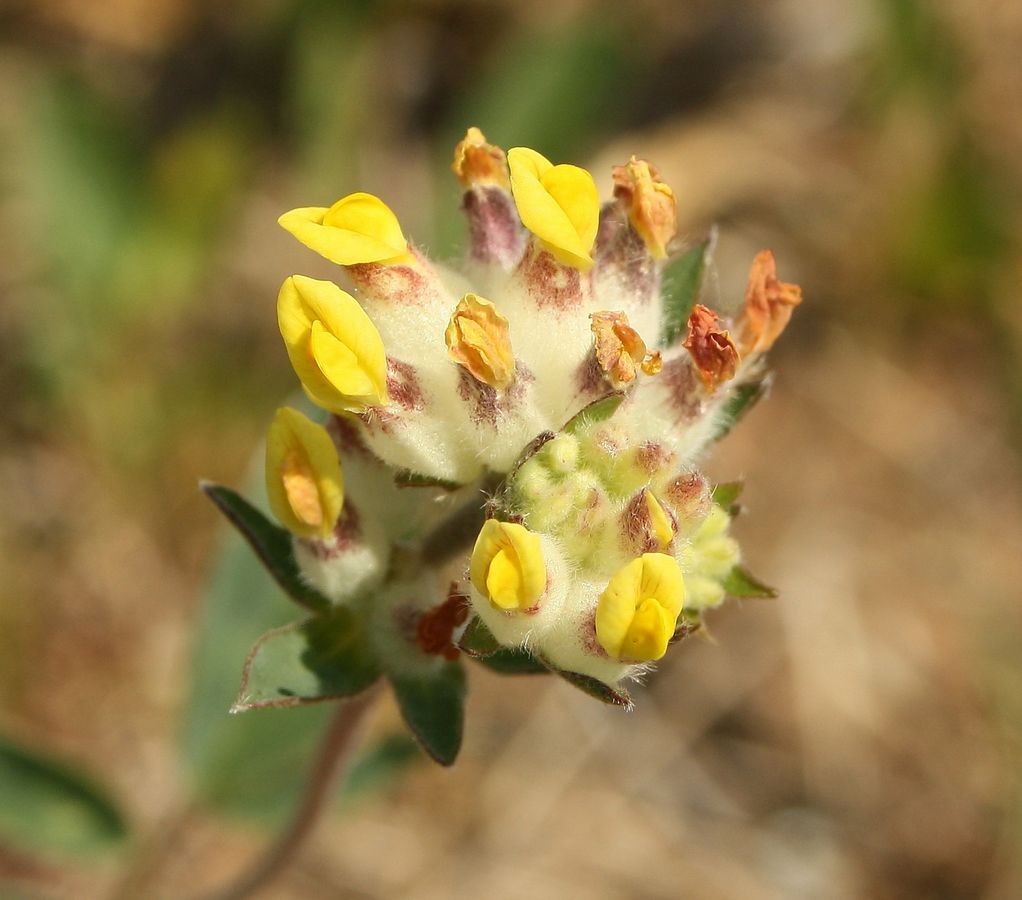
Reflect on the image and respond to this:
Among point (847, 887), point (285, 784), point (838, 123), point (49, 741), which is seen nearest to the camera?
point (285, 784)

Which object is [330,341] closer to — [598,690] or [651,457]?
[651,457]

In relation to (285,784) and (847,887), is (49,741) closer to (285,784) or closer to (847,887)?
(285,784)

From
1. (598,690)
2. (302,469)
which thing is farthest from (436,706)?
(302,469)

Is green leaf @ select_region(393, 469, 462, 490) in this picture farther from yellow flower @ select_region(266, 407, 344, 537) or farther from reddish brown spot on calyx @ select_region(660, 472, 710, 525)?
reddish brown spot on calyx @ select_region(660, 472, 710, 525)

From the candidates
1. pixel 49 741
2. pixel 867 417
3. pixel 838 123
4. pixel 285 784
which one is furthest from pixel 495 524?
pixel 838 123

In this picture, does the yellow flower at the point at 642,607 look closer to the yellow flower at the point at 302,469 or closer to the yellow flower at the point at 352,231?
the yellow flower at the point at 302,469
